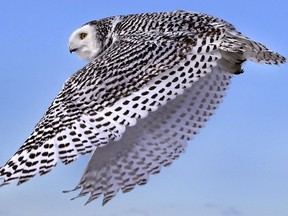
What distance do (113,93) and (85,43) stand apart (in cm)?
222

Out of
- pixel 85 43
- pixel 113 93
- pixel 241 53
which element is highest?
pixel 85 43

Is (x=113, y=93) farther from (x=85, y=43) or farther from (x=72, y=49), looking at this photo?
(x=72, y=49)

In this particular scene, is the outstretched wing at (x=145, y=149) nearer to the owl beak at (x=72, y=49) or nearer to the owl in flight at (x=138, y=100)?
the owl in flight at (x=138, y=100)

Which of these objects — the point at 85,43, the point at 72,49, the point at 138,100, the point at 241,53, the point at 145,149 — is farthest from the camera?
the point at 72,49

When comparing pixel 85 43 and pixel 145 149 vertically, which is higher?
pixel 85 43

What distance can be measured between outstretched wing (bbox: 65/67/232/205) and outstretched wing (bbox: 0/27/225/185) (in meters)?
0.73

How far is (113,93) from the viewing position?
22.7 feet

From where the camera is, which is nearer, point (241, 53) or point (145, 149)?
point (241, 53)

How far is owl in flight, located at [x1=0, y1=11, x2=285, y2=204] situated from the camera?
662cm

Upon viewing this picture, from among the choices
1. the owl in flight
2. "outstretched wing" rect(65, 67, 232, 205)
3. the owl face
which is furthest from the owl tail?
the owl face

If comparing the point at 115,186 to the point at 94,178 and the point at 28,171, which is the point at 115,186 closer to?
the point at 94,178

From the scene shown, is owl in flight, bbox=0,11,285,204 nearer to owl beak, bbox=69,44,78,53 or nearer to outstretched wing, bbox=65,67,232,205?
outstretched wing, bbox=65,67,232,205

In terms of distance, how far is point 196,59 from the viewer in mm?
7254

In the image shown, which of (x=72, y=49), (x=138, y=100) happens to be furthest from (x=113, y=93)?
(x=72, y=49)
